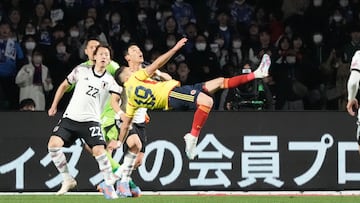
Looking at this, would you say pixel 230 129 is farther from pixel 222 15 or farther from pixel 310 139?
pixel 222 15

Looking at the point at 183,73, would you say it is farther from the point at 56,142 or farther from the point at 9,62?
the point at 56,142

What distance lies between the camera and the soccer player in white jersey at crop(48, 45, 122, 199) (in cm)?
1634

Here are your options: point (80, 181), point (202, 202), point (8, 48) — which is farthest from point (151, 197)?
point (8, 48)

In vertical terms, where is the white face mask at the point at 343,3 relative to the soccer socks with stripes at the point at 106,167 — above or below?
above

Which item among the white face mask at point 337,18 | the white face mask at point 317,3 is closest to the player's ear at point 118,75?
the white face mask at point 337,18

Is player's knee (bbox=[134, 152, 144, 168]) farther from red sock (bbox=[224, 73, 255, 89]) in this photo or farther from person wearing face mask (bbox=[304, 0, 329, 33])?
person wearing face mask (bbox=[304, 0, 329, 33])

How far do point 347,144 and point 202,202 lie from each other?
382 cm

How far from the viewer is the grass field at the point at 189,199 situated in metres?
16.2

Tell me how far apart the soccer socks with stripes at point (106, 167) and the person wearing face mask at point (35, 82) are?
13.6 feet

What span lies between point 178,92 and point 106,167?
175 cm

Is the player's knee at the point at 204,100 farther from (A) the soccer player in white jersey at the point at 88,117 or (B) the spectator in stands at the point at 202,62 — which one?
(B) the spectator in stands at the point at 202,62

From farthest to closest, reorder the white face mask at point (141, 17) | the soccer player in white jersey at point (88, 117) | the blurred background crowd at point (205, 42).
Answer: the white face mask at point (141, 17), the blurred background crowd at point (205, 42), the soccer player in white jersey at point (88, 117)

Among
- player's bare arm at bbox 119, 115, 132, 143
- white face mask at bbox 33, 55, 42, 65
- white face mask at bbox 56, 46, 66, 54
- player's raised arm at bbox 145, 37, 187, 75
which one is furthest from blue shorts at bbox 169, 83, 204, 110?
white face mask at bbox 56, 46, 66, 54

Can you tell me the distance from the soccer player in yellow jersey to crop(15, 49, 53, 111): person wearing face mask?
4427 millimetres
